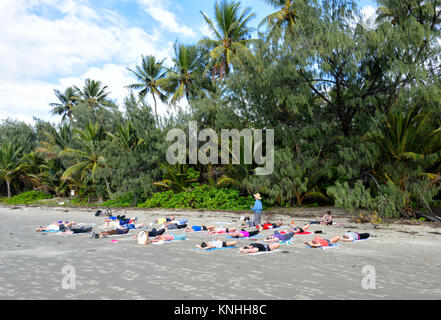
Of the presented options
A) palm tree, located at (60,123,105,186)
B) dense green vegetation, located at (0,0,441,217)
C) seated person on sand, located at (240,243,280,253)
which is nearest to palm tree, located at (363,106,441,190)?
dense green vegetation, located at (0,0,441,217)

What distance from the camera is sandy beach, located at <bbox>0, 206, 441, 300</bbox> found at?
4.68 meters

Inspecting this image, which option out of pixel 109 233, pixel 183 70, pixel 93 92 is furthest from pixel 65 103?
pixel 109 233

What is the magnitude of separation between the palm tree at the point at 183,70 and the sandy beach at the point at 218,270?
2153cm

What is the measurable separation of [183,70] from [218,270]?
25.8 m

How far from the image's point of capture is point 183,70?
2964 cm

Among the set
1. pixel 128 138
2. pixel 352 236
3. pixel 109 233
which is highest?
pixel 128 138

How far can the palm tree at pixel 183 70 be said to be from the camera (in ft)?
96.0

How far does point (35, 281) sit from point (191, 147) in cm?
1479

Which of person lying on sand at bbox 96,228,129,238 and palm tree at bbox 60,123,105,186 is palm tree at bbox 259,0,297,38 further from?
person lying on sand at bbox 96,228,129,238

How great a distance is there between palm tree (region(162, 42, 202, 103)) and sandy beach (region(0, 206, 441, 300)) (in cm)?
2153

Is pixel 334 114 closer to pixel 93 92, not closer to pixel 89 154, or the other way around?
pixel 89 154
